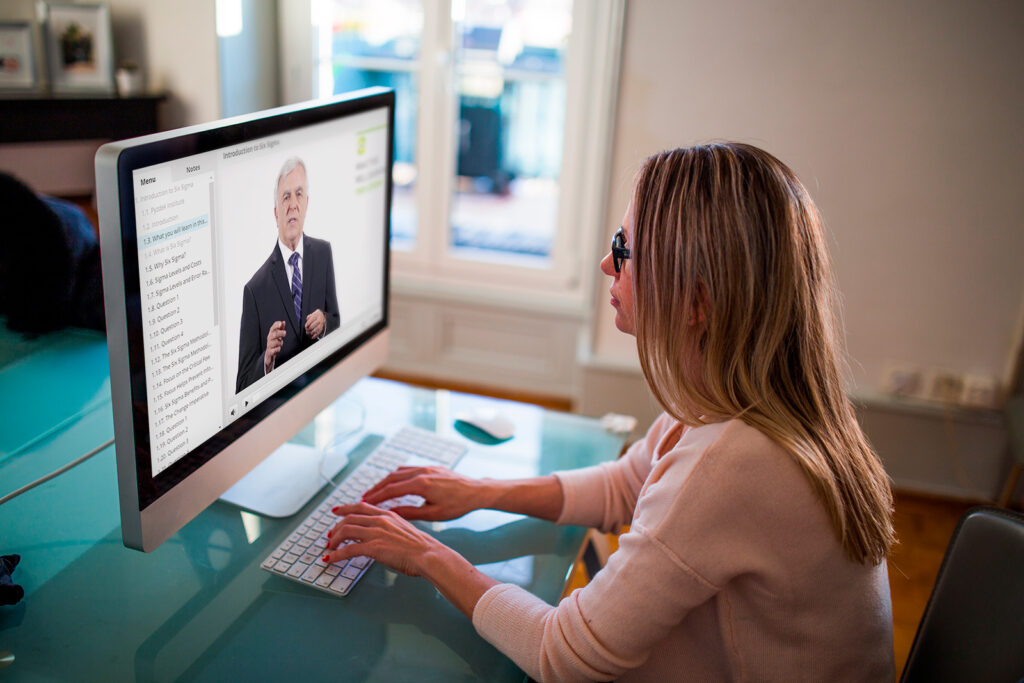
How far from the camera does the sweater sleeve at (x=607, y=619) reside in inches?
32.1

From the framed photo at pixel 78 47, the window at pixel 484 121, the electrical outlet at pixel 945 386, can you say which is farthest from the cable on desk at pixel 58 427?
the electrical outlet at pixel 945 386

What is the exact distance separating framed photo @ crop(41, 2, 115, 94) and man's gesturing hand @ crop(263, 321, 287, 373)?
8.14 ft

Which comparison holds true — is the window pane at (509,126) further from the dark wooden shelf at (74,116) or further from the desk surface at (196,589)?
the desk surface at (196,589)

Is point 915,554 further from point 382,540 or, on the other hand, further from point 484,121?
point 484,121

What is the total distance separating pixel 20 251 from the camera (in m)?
1.35

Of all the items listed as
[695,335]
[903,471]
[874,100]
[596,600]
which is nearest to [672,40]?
[874,100]

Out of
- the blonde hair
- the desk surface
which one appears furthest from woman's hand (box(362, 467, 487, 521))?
the blonde hair

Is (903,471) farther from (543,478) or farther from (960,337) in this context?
(543,478)

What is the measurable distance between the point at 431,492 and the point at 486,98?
2.23 metres

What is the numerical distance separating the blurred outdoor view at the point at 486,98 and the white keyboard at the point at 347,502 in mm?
1861

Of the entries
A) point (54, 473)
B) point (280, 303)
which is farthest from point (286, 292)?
point (54, 473)

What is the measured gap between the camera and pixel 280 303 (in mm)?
1040

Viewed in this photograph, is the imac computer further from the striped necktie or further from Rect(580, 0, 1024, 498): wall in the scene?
Rect(580, 0, 1024, 498): wall

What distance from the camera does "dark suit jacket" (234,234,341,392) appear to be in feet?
3.22
